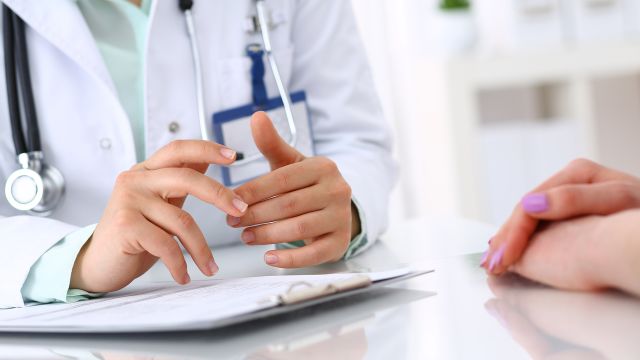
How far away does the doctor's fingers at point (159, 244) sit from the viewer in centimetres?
71

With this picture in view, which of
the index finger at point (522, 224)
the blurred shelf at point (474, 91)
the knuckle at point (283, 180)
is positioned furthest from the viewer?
the blurred shelf at point (474, 91)

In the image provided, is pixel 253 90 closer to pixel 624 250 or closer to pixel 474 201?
pixel 624 250

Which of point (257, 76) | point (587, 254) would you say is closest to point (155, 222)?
point (587, 254)

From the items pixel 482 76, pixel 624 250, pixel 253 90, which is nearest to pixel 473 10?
pixel 482 76

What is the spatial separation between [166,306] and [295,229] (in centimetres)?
22

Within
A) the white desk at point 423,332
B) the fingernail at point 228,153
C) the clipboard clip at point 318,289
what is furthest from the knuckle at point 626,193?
the fingernail at point 228,153

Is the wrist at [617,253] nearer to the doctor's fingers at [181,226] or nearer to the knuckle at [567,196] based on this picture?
the knuckle at [567,196]

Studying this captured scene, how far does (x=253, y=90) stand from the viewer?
3.84 ft

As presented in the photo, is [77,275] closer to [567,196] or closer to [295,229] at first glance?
[295,229]

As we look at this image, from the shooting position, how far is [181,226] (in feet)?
2.36

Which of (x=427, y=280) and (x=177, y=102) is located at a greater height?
(x=177, y=102)

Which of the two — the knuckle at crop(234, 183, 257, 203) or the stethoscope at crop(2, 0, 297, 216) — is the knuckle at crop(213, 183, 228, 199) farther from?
the stethoscope at crop(2, 0, 297, 216)

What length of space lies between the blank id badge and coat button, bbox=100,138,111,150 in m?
0.15

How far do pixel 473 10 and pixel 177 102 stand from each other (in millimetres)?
2364
